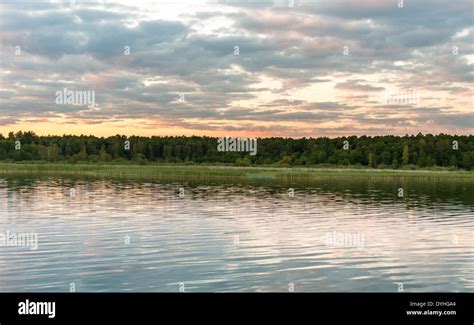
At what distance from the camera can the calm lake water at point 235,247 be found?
22.5 metres

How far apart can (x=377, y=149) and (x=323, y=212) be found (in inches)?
5400

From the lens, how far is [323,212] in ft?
159

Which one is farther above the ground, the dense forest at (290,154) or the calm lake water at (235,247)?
the dense forest at (290,154)

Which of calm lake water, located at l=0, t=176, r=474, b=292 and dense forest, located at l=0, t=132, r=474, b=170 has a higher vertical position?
dense forest, located at l=0, t=132, r=474, b=170

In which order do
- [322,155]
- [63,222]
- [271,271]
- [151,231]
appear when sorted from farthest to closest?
[322,155] → [63,222] → [151,231] → [271,271]

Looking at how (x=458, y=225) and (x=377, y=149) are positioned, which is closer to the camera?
(x=458, y=225)

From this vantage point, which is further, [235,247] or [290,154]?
[290,154]

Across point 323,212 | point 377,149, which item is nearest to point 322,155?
point 377,149

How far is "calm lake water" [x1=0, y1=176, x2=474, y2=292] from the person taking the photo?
22.5m

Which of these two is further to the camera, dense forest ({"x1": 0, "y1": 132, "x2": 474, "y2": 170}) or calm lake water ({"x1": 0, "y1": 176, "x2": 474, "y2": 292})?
dense forest ({"x1": 0, "y1": 132, "x2": 474, "y2": 170})

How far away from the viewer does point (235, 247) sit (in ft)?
99.2
